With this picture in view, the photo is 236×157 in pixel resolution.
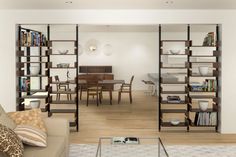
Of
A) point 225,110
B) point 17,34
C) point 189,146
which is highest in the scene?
point 17,34

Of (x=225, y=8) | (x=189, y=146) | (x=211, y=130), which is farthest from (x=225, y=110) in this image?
(x=225, y=8)

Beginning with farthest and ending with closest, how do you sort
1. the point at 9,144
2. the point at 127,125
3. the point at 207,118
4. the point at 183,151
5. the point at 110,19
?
1. the point at 127,125
2. the point at 207,118
3. the point at 110,19
4. the point at 183,151
5. the point at 9,144

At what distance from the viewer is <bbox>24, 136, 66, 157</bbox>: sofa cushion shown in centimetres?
331

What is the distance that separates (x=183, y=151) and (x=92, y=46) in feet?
31.0

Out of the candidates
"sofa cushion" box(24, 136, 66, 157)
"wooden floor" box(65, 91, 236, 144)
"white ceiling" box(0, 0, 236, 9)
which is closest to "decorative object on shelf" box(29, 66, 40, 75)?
"white ceiling" box(0, 0, 236, 9)

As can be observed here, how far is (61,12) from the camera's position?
642 centimetres

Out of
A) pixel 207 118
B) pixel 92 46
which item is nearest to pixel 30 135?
pixel 207 118

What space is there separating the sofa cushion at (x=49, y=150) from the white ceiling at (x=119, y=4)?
8.80 feet

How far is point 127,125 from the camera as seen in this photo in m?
7.34

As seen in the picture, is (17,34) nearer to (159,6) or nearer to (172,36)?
(159,6)

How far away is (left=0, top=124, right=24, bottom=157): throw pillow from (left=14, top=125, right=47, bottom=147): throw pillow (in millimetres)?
411

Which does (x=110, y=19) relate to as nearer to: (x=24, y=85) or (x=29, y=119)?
(x=24, y=85)

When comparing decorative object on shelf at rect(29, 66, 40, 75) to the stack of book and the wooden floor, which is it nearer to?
the wooden floor

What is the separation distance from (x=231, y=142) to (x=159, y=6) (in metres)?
2.84
